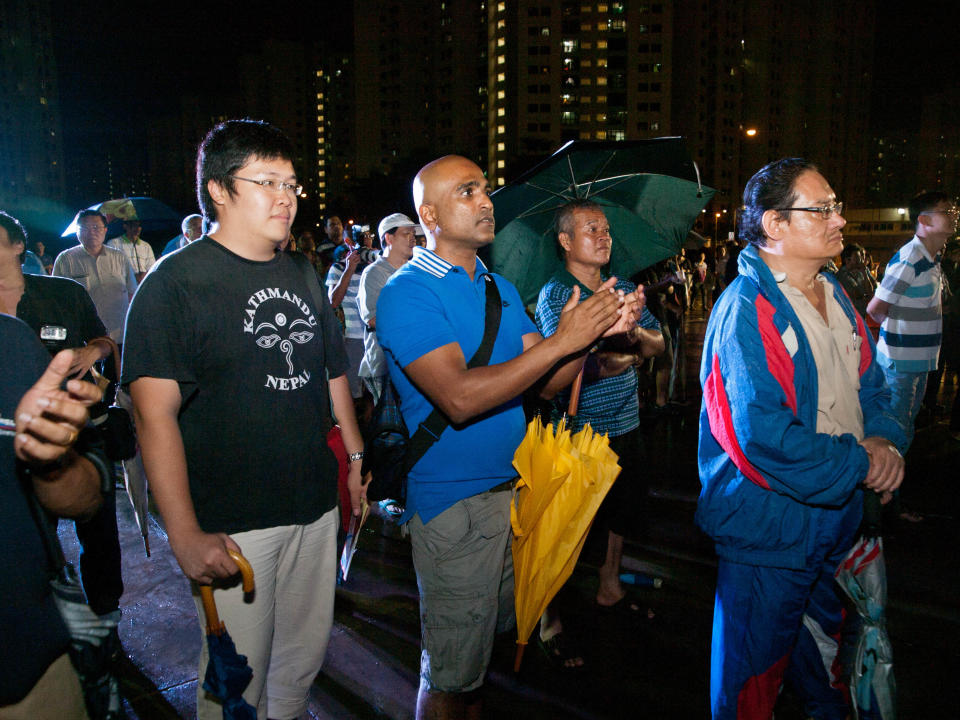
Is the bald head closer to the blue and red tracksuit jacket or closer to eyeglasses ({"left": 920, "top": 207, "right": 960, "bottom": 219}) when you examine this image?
the blue and red tracksuit jacket

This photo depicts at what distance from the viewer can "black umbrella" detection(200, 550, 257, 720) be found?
1880 mm

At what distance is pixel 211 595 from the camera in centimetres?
194

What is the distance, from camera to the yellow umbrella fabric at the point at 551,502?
231 cm

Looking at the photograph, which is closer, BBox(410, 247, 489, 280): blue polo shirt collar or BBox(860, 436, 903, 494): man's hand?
BBox(860, 436, 903, 494): man's hand

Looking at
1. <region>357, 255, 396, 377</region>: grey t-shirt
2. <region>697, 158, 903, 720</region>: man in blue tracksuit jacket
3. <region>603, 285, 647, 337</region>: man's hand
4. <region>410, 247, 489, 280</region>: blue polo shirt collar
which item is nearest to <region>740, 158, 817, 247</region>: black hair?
<region>697, 158, 903, 720</region>: man in blue tracksuit jacket

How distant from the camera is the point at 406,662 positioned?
347cm

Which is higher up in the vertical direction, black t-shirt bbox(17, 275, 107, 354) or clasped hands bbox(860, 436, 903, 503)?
black t-shirt bbox(17, 275, 107, 354)

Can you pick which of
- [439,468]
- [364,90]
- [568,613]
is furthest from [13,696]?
[364,90]

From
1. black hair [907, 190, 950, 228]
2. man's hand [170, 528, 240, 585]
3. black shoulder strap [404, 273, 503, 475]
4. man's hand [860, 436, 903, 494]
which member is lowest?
man's hand [170, 528, 240, 585]

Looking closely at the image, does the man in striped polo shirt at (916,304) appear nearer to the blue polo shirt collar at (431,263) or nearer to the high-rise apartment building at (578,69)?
the blue polo shirt collar at (431,263)

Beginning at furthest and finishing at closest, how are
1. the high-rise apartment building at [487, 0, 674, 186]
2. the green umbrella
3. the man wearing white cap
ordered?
the high-rise apartment building at [487, 0, 674, 186] < the man wearing white cap < the green umbrella

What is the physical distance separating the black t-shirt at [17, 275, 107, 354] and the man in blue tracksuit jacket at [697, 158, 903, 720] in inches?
122

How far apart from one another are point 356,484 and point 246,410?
0.74 meters

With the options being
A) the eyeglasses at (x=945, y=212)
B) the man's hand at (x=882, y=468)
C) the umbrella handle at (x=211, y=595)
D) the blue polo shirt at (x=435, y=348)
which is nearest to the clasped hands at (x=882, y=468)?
the man's hand at (x=882, y=468)
